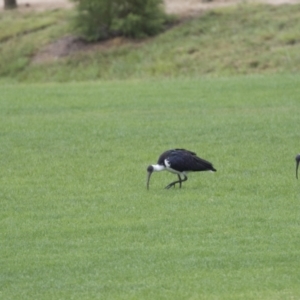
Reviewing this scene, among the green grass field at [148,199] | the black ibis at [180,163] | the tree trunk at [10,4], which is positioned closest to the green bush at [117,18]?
the tree trunk at [10,4]

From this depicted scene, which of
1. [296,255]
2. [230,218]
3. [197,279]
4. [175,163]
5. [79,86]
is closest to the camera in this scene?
[197,279]

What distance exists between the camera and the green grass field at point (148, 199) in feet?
38.3

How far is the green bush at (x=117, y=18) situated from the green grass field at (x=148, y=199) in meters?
13.6

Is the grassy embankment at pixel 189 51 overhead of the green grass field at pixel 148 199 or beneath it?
beneath

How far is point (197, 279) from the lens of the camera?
11555 mm

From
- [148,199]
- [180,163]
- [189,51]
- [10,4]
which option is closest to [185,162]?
[180,163]

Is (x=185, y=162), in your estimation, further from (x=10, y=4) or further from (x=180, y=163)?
(x=10, y=4)

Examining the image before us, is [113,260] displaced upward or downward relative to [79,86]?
upward

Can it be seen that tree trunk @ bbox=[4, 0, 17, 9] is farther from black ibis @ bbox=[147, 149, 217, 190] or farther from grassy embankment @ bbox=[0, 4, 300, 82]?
black ibis @ bbox=[147, 149, 217, 190]

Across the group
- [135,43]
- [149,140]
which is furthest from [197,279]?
[135,43]

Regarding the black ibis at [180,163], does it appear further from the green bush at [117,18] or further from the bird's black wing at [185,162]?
the green bush at [117,18]

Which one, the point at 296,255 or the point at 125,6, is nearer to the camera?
the point at 296,255

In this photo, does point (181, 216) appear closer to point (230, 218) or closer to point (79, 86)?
point (230, 218)

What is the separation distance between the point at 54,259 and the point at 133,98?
15913 millimetres
